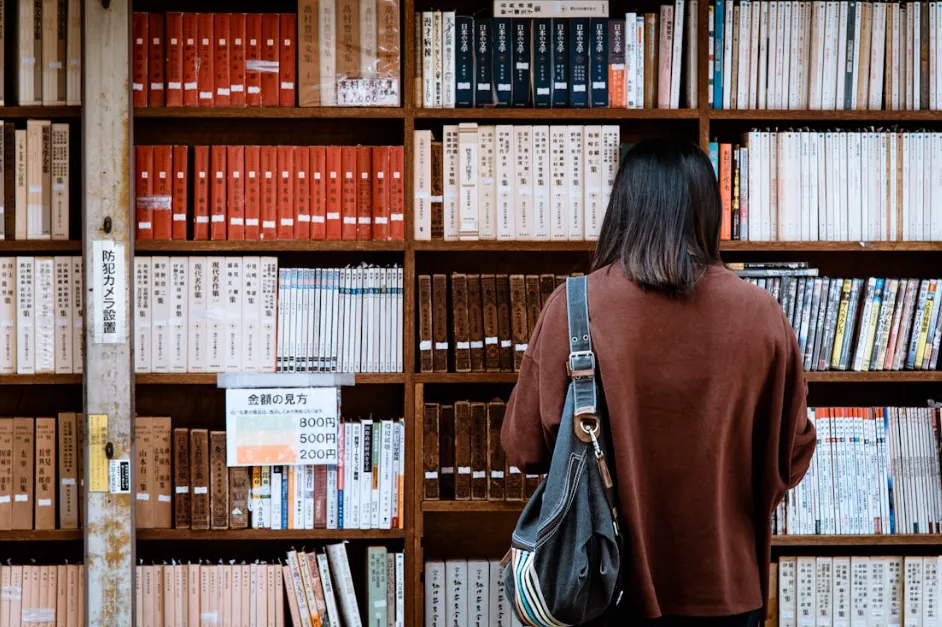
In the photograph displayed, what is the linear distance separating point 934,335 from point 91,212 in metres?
2.29

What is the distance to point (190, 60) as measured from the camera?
2.41m

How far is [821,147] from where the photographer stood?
8.13 feet

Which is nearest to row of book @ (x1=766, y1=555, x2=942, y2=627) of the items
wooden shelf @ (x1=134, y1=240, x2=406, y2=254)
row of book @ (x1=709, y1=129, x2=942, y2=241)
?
row of book @ (x1=709, y1=129, x2=942, y2=241)

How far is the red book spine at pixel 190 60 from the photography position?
2402 millimetres

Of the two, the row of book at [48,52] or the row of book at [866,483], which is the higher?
the row of book at [48,52]

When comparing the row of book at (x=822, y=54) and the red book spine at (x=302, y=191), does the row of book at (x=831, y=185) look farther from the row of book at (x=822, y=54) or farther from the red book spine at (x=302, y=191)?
the red book spine at (x=302, y=191)

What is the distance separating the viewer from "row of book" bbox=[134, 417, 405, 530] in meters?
2.40

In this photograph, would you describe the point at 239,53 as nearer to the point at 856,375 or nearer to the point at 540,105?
the point at 540,105

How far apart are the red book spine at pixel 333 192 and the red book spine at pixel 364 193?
0.18ft

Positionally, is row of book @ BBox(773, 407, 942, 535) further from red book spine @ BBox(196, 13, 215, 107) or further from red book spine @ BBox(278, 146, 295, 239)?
red book spine @ BBox(196, 13, 215, 107)

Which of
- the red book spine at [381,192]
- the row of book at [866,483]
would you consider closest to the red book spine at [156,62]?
the red book spine at [381,192]

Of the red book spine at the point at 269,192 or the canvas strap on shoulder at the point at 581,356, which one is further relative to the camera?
the red book spine at the point at 269,192

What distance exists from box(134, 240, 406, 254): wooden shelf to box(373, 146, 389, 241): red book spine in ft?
0.13

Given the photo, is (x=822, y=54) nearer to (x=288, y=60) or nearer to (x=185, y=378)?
(x=288, y=60)
